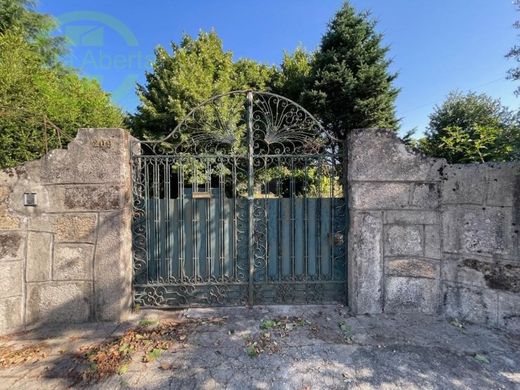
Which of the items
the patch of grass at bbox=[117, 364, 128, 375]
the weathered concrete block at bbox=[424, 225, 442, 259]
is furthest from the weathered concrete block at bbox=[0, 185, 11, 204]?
the weathered concrete block at bbox=[424, 225, 442, 259]

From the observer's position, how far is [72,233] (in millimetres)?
2996

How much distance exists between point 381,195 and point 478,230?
1.09 meters

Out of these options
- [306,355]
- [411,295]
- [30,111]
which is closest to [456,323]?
[411,295]

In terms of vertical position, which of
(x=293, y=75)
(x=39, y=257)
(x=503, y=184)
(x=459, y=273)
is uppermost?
(x=293, y=75)

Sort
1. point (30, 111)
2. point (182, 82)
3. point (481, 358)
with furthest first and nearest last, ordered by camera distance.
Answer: point (182, 82), point (30, 111), point (481, 358)

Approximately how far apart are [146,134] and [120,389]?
8.01m

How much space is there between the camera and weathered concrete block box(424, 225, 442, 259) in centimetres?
310

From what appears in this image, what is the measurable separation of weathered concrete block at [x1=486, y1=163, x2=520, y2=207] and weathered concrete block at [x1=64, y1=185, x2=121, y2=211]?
4.17m

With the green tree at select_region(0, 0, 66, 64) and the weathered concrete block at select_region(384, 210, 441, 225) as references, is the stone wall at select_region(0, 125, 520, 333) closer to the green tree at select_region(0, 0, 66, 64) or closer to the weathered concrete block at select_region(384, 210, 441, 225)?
the weathered concrete block at select_region(384, 210, 441, 225)

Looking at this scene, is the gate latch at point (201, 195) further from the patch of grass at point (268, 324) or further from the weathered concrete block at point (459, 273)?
the weathered concrete block at point (459, 273)

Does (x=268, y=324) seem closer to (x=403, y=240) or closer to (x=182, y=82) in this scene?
(x=403, y=240)

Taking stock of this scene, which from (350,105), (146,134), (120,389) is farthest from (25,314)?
(350,105)

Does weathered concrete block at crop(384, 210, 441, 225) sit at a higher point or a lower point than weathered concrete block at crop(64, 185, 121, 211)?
lower

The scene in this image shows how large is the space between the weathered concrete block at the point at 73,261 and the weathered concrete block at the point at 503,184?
453 cm
